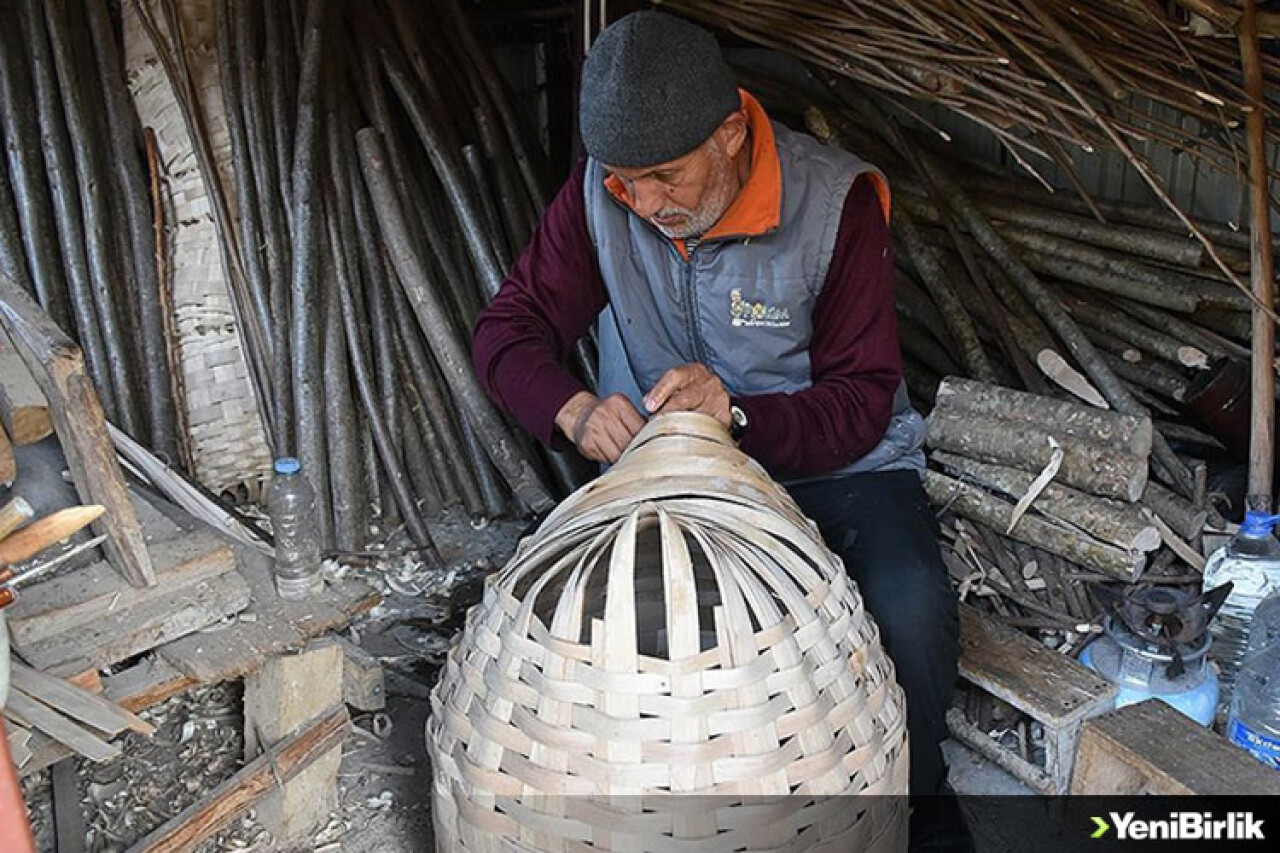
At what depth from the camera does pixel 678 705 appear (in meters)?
1.52

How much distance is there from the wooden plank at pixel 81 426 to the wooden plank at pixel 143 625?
0.07 m

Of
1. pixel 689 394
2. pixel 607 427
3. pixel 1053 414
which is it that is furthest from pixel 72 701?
pixel 1053 414

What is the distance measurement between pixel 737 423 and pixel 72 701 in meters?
1.18

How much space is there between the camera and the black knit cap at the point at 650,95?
2.16 meters

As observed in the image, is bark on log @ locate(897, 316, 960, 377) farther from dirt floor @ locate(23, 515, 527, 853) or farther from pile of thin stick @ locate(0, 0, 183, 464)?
pile of thin stick @ locate(0, 0, 183, 464)

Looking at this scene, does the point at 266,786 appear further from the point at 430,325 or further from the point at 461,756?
the point at 430,325

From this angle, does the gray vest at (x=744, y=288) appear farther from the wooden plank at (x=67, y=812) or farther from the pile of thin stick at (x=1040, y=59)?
the wooden plank at (x=67, y=812)

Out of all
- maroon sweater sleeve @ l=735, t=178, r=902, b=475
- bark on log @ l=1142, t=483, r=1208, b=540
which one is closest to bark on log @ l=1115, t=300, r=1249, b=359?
bark on log @ l=1142, t=483, r=1208, b=540

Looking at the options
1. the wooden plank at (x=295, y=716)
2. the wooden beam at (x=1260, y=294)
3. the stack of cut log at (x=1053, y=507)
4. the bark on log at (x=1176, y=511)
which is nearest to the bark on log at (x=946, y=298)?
the stack of cut log at (x=1053, y=507)

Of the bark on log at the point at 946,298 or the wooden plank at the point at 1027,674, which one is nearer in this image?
the wooden plank at the point at 1027,674

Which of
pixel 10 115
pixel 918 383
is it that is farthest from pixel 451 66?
pixel 918 383

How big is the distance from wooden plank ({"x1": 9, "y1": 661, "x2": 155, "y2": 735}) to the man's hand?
0.96 meters

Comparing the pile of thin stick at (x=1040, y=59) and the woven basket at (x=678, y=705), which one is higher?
the pile of thin stick at (x=1040, y=59)

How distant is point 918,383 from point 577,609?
2738 millimetres
